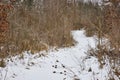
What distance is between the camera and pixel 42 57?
7.40m

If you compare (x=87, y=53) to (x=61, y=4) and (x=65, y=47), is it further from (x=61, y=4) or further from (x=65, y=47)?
(x=61, y=4)

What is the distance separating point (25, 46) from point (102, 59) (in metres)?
1.96

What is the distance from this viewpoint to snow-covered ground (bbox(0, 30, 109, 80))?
5797 mm

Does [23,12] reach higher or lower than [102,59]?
higher

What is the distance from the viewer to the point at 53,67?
262 inches

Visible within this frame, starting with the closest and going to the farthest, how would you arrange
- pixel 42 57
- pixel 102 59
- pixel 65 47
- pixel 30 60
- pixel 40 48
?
pixel 102 59
pixel 30 60
pixel 42 57
pixel 40 48
pixel 65 47

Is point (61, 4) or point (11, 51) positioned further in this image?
point (61, 4)

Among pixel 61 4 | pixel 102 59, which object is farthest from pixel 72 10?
pixel 102 59

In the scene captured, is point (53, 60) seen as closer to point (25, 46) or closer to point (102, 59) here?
point (25, 46)

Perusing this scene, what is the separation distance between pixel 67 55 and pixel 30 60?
1.31m

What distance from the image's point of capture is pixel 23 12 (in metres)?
9.13

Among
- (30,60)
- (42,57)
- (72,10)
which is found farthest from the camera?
(72,10)

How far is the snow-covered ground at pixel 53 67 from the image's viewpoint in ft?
19.0

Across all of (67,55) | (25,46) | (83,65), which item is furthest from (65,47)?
(83,65)
